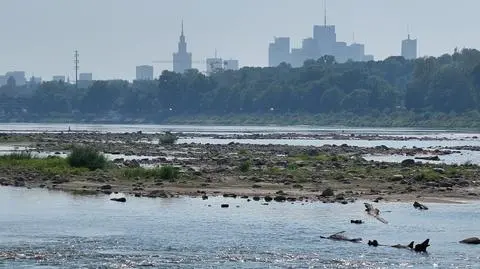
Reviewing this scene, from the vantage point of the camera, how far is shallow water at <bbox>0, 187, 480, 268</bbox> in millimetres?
34688

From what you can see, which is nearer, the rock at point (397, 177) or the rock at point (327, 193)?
the rock at point (327, 193)

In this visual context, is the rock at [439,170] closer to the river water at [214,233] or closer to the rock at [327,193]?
the rock at [327,193]

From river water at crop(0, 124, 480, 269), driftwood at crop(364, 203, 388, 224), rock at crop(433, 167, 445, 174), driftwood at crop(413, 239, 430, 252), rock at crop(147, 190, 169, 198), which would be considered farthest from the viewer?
rock at crop(433, 167, 445, 174)

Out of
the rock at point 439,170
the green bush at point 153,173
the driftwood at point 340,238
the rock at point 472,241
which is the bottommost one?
the rock at point 472,241

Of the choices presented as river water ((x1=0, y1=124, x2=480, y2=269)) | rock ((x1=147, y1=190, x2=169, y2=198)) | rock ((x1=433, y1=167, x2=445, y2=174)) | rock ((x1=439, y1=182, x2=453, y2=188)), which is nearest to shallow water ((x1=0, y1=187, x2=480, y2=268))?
river water ((x1=0, y1=124, x2=480, y2=269))

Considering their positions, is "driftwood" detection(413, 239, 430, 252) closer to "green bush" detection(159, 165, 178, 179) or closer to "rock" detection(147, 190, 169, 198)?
"rock" detection(147, 190, 169, 198)

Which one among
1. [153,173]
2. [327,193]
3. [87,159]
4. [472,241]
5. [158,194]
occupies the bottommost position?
[472,241]

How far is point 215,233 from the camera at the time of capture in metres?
40.4

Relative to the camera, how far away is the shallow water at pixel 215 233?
34688 millimetres

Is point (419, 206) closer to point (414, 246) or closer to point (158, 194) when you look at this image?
point (158, 194)

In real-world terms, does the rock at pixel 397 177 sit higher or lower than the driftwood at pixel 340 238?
higher

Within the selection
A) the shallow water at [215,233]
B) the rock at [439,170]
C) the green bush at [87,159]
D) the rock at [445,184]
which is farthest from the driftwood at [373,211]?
the green bush at [87,159]

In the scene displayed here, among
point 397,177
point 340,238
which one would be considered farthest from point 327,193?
point 340,238

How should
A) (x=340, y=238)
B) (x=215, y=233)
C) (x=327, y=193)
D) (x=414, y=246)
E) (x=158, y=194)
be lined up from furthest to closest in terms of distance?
1. (x=158, y=194)
2. (x=327, y=193)
3. (x=215, y=233)
4. (x=340, y=238)
5. (x=414, y=246)
